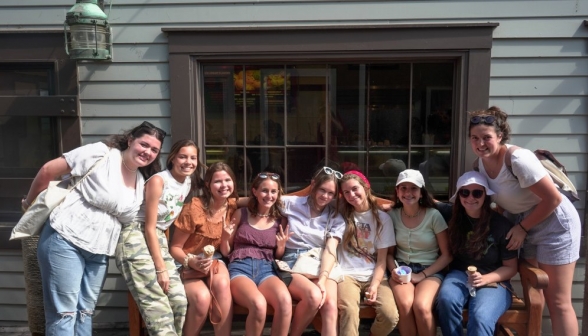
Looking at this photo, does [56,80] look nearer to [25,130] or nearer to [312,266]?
[25,130]

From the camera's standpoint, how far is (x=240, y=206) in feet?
10.3

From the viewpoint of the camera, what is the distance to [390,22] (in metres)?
3.29

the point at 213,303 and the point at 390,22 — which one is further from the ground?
the point at 390,22

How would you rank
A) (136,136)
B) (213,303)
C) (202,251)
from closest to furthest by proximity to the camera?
(136,136) → (213,303) → (202,251)

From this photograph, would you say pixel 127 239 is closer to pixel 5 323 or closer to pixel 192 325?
pixel 192 325

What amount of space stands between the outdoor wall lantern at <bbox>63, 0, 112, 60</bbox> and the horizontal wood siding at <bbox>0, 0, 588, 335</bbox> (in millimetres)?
139

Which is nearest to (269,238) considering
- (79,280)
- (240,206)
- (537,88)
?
(240,206)

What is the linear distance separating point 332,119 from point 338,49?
1.74ft

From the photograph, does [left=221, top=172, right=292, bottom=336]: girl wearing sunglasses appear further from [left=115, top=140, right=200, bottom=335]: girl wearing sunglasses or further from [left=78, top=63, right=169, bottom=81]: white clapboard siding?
[left=78, top=63, right=169, bottom=81]: white clapboard siding

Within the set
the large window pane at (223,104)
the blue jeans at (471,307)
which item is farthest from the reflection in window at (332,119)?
the blue jeans at (471,307)

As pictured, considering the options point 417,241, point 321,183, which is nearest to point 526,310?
point 417,241

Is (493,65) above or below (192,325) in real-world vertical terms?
above

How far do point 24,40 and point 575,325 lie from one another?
4197mm

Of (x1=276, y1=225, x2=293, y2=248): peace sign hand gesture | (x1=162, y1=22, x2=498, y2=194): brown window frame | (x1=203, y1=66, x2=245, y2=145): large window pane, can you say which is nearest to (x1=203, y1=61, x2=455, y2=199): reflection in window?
(x1=203, y1=66, x2=245, y2=145): large window pane
